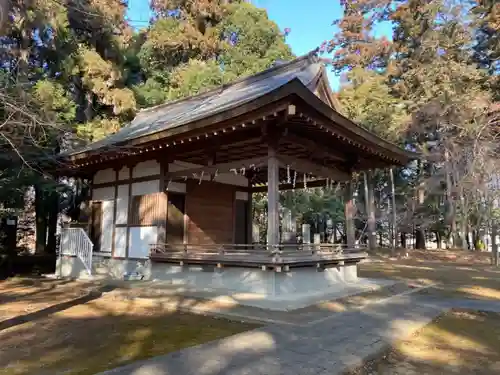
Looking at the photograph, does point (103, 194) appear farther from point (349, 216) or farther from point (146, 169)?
point (349, 216)

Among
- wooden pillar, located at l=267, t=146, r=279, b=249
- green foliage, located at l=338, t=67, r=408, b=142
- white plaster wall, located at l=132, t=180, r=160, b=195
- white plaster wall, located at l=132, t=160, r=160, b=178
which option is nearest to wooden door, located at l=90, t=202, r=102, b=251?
white plaster wall, located at l=132, t=180, r=160, b=195

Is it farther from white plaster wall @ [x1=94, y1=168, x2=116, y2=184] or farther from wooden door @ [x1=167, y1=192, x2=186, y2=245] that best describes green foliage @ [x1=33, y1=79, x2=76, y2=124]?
wooden door @ [x1=167, y1=192, x2=186, y2=245]

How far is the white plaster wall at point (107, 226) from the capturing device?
36.1 feet

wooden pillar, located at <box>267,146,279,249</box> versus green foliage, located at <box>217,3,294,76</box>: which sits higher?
green foliage, located at <box>217,3,294,76</box>

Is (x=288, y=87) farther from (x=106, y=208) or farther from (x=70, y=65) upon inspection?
(x=70, y=65)

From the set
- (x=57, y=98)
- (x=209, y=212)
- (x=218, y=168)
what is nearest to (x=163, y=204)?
(x=209, y=212)

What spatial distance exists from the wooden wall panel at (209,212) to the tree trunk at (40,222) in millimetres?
7722

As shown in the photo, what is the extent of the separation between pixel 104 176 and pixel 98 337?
7427mm

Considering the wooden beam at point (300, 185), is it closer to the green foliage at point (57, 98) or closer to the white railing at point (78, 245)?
the white railing at point (78, 245)

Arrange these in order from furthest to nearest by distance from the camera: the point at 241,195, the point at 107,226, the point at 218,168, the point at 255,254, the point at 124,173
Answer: the point at 241,195 < the point at 107,226 < the point at 124,173 < the point at 218,168 < the point at 255,254

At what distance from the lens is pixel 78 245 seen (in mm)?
10758

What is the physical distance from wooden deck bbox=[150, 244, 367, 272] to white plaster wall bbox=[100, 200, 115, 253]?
2.14 meters

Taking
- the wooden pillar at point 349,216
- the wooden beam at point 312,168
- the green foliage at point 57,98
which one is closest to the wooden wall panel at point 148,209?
the wooden beam at point 312,168

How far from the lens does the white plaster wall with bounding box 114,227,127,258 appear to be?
10430mm
